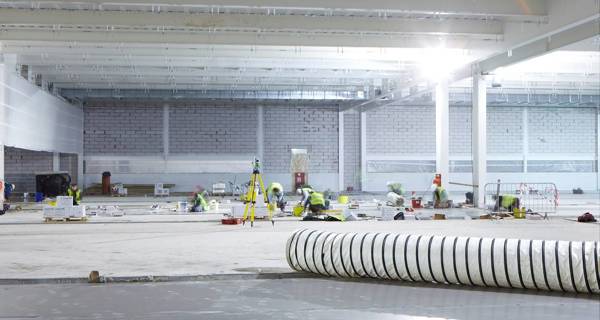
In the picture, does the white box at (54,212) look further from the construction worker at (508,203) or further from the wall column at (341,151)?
the wall column at (341,151)

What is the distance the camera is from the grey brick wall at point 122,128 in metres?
30.9

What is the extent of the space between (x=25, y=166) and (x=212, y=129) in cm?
873

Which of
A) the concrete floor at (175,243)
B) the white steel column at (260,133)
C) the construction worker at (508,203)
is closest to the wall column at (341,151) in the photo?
the white steel column at (260,133)

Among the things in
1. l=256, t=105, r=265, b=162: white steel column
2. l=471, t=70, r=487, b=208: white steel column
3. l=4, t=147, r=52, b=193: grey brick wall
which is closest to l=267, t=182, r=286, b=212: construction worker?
l=471, t=70, r=487, b=208: white steel column

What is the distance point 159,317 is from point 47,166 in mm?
26049

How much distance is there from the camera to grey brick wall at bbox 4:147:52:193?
2938cm

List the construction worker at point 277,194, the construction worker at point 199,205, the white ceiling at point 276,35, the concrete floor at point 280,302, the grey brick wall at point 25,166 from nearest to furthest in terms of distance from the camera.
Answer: the concrete floor at point 280,302
the white ceiling at point 276,35
the construction worker at point 277,194
the construction worker at point 199,205
the grey brick wall at point 25,166

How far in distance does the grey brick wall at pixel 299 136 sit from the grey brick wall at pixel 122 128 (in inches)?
210

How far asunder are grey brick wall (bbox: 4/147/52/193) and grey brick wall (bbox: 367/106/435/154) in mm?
15454

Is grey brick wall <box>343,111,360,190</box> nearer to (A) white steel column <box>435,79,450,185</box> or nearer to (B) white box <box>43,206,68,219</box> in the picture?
(A) white steel column <box>435,79,450,185</box>

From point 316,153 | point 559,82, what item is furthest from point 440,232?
point 316,153

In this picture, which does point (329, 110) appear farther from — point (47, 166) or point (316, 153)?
point (47, 166)

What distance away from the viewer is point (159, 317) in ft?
18.4

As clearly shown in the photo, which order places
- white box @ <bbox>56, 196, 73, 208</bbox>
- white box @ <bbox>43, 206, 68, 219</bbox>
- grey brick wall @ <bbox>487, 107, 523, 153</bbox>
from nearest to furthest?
white box @ <bbox>43, 206, 68, 219</bbox> < white box @ <bbox>56, 196, 73, 208</bbox> < grey brick wall @ <bbox>487, 107, 523, 153</bbox>
